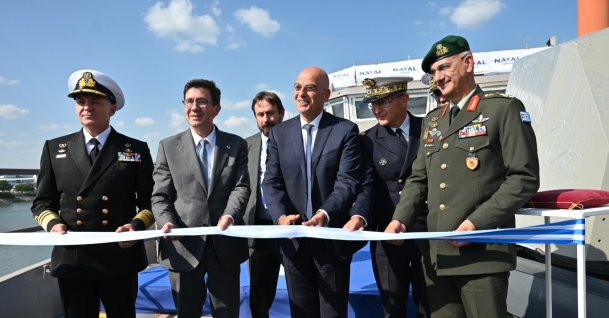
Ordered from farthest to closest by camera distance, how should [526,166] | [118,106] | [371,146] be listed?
1. [371,146]
2. [118,106]
3. [526,166]

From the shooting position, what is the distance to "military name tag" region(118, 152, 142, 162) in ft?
7.83

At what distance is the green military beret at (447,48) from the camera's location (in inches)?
75.9

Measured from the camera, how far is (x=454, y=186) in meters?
1.91

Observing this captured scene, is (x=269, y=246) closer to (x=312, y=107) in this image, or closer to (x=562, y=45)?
(x=312, y=107)

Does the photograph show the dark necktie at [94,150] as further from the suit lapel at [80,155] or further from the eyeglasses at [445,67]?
the eyeglasses at [445,67]

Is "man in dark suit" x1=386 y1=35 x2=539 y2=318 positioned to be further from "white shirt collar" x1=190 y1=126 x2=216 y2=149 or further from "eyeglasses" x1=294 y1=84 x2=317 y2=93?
"white shirt collar" x1=190 y1=126 x2=216 y2=149

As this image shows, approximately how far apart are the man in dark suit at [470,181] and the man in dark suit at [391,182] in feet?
1.61

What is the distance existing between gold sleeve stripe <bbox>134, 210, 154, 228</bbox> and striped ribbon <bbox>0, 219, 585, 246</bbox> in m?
0.19

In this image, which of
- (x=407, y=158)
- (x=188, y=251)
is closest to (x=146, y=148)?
(x=188, y=251)

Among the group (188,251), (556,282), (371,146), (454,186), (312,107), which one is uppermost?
(312,107)

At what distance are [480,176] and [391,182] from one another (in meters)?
0.82

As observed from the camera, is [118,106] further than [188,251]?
Yes

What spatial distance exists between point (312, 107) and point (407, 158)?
28.6 inches

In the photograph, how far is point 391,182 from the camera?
2.61m
